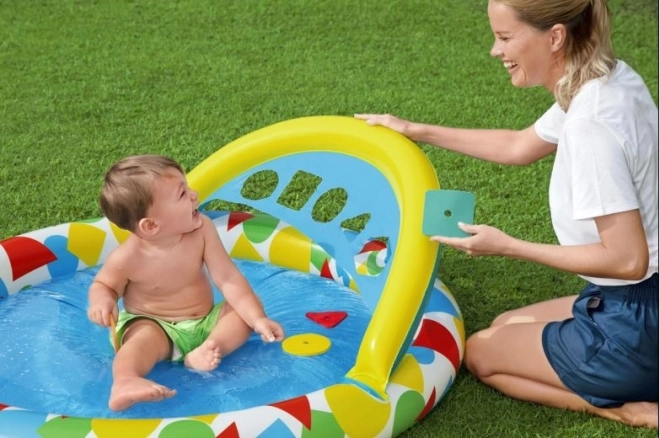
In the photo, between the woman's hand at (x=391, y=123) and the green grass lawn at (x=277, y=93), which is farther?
the green grass lawn at (x=277, y=93)

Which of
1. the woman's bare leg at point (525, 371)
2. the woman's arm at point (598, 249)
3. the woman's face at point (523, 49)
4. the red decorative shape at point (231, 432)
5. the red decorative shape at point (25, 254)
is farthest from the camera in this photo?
the red decorative shape at point (25, 254)

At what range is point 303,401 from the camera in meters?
2.51

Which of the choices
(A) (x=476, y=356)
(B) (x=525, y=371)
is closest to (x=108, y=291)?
(A) (x=476, y=356)

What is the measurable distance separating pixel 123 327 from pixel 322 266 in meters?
0.82

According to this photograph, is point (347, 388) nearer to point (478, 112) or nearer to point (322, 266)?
point (322, 266)

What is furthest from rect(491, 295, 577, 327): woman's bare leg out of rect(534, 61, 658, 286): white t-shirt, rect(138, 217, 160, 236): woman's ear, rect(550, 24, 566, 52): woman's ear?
rect(138, 217, 160, 236): woman's ear

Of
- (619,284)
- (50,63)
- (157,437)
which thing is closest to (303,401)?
(157,437)

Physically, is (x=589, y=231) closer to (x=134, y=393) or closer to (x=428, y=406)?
(x=428, y=406)

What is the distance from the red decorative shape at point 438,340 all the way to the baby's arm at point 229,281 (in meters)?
0.46

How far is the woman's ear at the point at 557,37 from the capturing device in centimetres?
259

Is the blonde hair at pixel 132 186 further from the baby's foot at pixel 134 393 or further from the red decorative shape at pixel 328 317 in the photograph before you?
the red decorative shape at pixel 328 317

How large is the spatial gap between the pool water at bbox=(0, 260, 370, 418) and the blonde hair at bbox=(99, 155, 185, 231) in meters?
0.43

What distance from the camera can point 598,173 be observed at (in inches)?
97.5

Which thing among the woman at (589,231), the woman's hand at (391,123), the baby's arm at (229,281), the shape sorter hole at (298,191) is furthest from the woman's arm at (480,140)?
the shape sorter hole at (298,191)
